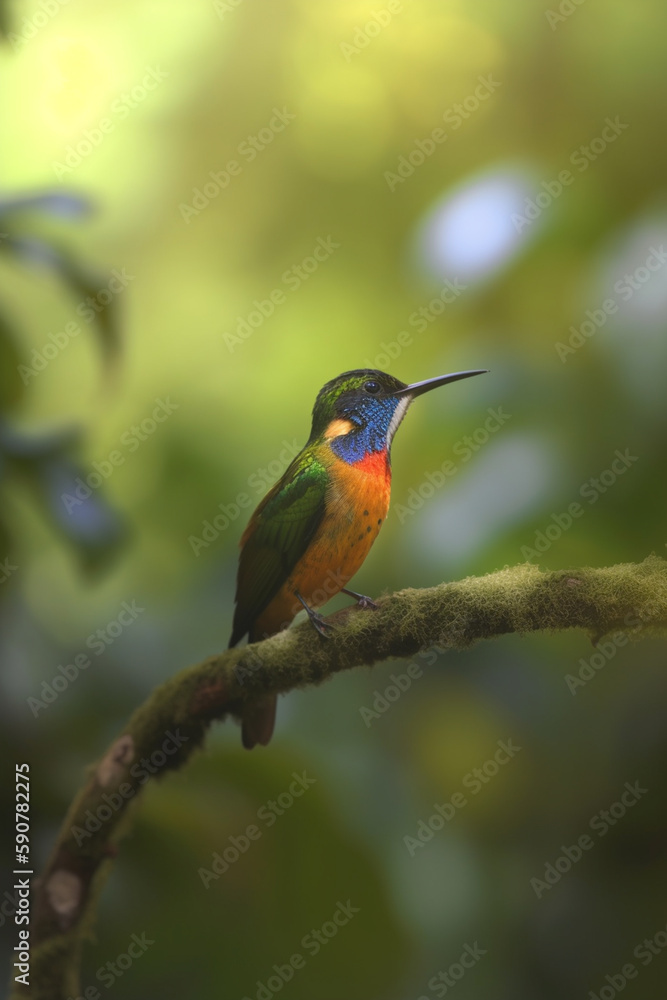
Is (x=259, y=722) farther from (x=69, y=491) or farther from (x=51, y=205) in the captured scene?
(x=51, y=205)

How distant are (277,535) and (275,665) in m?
0.20

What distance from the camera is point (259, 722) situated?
1.43m

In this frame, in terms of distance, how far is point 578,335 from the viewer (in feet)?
5.29

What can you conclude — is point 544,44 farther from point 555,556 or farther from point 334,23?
point 555,556

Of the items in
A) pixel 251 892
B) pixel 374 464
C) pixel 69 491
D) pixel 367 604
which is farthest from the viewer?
pixel 69 491

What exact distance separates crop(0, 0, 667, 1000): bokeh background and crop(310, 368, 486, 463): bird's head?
Result: 0.35 ft

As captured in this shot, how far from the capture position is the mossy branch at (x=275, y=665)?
1.15 m

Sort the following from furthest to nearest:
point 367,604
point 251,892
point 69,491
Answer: point 69,491 → point 251,892 → point 367,604

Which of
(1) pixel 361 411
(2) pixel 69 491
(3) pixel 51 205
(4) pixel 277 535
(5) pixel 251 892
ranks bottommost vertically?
(5) pixel 251 892

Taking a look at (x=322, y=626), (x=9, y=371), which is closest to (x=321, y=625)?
(x=322, y=626)

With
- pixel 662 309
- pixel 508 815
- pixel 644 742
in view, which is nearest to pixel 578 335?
pixel 662 309

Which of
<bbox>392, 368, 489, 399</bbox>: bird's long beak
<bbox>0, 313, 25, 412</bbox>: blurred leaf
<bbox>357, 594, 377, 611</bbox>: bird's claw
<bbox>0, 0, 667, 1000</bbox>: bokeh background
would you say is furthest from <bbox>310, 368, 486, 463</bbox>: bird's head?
<bbox>0, 313, 25, 412</bbox>: blurred leaf

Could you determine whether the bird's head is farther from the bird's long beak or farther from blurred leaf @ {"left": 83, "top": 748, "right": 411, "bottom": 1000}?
blurred leaf @ {"left": 83, "top": 748, "right": 411, "bottom": 1000}

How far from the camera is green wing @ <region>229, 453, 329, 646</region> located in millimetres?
1336
